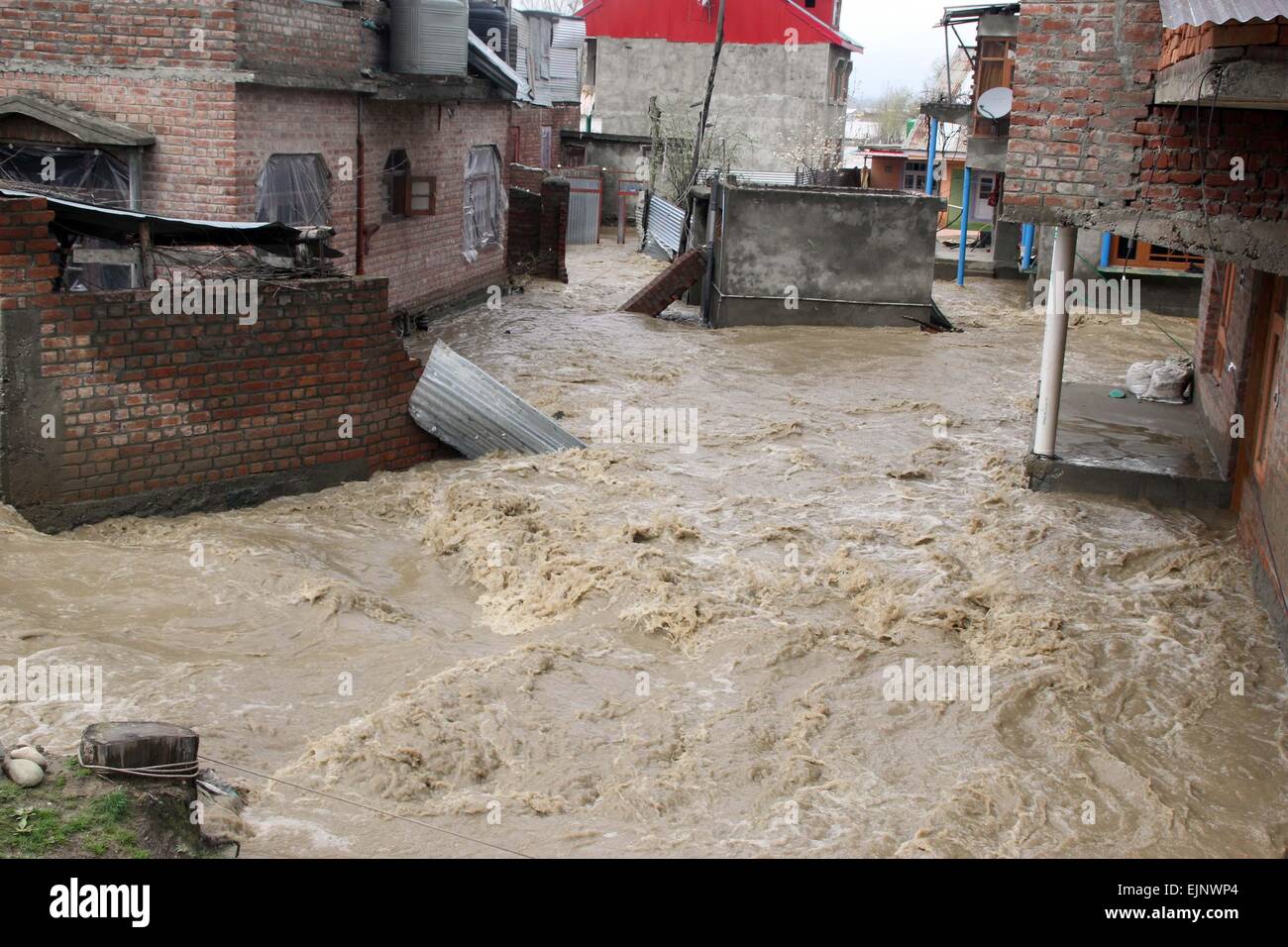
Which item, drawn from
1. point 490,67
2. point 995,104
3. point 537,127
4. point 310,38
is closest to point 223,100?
point 310,38

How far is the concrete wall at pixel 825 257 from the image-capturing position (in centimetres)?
1881

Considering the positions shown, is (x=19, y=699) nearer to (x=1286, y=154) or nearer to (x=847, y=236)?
(x=1286, y=154)

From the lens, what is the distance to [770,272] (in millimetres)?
18953

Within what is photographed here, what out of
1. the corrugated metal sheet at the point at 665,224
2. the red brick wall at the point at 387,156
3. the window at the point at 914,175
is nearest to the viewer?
the red brick wall at the point at 387,156

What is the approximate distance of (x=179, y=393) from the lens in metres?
8.82

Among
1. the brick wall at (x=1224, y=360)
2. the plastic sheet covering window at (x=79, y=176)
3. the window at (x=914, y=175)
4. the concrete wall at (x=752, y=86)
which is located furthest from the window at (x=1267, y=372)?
the window at (x=914, y=175)

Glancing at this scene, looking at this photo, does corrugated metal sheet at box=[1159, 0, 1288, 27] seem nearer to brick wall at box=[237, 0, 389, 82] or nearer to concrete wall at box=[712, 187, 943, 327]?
brick wall at box=[237, 0, 389, 82]

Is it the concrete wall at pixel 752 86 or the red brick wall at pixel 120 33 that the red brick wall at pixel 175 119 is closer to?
the red brick wall at pixel 120 33

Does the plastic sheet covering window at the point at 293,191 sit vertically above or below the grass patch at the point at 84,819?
above

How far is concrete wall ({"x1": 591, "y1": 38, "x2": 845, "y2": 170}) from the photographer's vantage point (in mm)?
37062

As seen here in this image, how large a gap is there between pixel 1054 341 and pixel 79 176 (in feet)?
28.8

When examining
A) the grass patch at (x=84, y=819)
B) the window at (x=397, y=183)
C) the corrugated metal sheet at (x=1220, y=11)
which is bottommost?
the grass patch at (x=84, y=819)

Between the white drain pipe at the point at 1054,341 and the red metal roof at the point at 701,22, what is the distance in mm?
28646

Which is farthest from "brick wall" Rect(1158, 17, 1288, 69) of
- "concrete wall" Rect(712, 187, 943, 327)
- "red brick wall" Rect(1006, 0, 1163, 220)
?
"concrete wall" Rect(712, 187, 943, 327)
